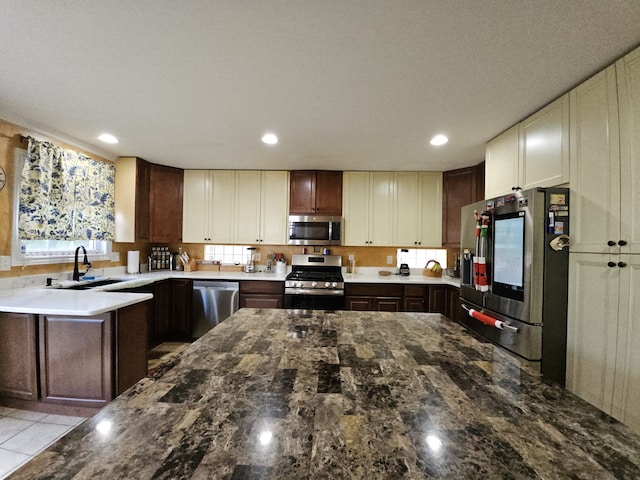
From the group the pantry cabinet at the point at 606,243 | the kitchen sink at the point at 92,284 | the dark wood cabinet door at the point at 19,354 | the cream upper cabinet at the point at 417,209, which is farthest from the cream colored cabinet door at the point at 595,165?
the kitchen sink at the point at 92,284

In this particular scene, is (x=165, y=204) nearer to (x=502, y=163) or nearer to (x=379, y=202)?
(x=379, y=202)

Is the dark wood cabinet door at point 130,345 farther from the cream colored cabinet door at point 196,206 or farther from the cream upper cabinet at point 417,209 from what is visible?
the cream upper cabinet at point 417,209

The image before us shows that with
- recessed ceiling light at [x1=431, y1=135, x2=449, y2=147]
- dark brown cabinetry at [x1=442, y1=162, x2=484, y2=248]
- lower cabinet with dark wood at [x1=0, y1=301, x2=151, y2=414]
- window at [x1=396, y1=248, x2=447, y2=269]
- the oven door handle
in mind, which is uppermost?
recessed ceiling light at [x1=431, y1=135, x2=449, y2=147]

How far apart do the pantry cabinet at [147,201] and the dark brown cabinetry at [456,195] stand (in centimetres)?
366

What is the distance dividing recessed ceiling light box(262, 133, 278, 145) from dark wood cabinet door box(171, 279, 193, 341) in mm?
2044

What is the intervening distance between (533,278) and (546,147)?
945mm

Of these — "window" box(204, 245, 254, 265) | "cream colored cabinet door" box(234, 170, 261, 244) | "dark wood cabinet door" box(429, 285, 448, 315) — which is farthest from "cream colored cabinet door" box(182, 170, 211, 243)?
"dark wood cabinet door" box(429, 285, 448, 315)

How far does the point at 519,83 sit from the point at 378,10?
1.11 meters

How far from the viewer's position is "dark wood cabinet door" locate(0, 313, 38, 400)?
6.79 ft

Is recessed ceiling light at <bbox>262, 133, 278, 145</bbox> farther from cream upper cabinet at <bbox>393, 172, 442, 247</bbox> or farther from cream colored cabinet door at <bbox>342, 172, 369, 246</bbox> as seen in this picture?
cream upper cabinet at <bbox>393, 172, 442, 247</bbox>

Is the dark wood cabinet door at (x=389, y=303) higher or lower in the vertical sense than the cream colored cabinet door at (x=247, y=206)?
lower

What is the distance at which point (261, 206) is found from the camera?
3.97 metres

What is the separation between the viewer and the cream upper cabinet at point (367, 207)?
388 centimetres

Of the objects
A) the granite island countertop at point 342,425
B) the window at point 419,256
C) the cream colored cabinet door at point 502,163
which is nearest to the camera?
the granite island countertop at point 342,425
